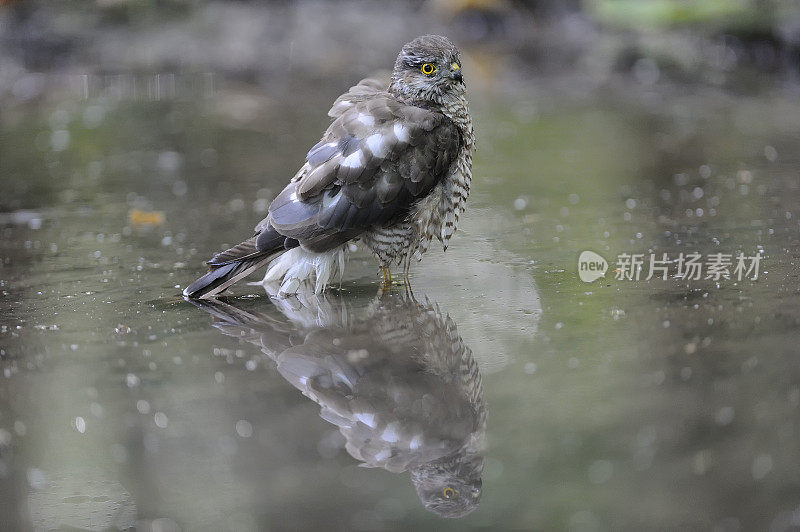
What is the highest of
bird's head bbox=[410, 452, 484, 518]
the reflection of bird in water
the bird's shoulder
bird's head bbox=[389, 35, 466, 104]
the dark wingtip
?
bird's head bbox=[389, 35, 466, 104]

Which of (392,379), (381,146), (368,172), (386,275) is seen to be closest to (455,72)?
(381,146)

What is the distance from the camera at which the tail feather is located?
4.49 m

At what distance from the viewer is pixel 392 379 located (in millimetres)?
3520

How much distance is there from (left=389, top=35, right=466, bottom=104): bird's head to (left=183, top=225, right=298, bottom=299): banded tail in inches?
33.5

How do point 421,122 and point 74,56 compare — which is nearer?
point 421,122

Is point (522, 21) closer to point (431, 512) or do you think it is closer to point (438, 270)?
point (438, 270)

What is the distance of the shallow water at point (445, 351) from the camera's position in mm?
2762

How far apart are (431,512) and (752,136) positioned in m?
5.92

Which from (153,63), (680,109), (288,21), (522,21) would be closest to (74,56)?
(153,63)

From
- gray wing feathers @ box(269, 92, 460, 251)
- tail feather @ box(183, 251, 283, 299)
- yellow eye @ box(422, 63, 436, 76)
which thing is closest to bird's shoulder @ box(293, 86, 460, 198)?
gray wing feathers @ box(269, 92, 460, 251)

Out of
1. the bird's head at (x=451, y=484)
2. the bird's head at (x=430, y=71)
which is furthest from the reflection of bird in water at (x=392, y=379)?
the bird's head at (x=430, y=71)

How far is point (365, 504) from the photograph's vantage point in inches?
107

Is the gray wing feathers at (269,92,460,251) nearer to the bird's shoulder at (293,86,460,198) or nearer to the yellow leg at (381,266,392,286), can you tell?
the bird's shoulder at (293,86,460,198)

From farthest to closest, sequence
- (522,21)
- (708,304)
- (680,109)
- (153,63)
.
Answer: (522,21)
(153,63)
(680,109)
(708,304)
